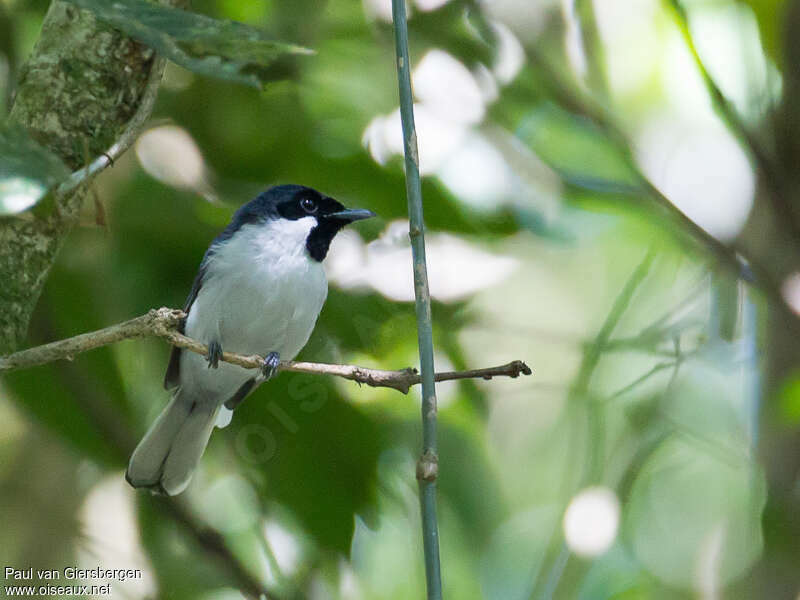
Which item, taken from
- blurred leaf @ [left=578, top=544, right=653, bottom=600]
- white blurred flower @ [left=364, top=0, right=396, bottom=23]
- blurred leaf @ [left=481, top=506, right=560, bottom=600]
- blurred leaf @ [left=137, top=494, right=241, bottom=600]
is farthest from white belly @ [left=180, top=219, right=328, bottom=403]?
blurred leaf @ [left=578, top=544, right=653, bottom=600]

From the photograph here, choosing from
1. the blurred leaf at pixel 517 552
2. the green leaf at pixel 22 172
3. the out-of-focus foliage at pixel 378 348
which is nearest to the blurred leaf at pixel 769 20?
the out-of-focus foliage at pixel 378 348

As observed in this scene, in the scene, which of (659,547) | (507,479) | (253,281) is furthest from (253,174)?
(659,547)

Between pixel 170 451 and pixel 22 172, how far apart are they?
2109 millimetres

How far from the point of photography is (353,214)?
3.68 meters

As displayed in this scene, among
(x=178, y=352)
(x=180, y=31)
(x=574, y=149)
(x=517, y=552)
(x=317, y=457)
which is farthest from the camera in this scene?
(x=517, y=552)

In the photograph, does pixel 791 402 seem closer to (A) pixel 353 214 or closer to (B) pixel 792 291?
(B) pixel 792 291

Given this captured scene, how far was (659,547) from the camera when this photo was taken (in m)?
5.39

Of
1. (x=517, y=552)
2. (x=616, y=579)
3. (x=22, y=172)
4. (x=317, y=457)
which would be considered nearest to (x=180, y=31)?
(x=22, y=172)

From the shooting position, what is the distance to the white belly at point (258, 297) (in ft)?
11.9

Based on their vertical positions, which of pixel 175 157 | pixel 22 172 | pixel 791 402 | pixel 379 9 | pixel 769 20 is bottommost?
pixel 175 157

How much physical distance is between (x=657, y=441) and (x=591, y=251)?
1.64 metres

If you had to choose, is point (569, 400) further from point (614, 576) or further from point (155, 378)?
point (155, 378)

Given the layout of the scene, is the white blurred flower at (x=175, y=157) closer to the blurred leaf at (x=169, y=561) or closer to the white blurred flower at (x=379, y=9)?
the white blurred flower at (x=379, y=9)

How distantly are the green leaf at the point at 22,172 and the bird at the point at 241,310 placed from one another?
5.92 ft
